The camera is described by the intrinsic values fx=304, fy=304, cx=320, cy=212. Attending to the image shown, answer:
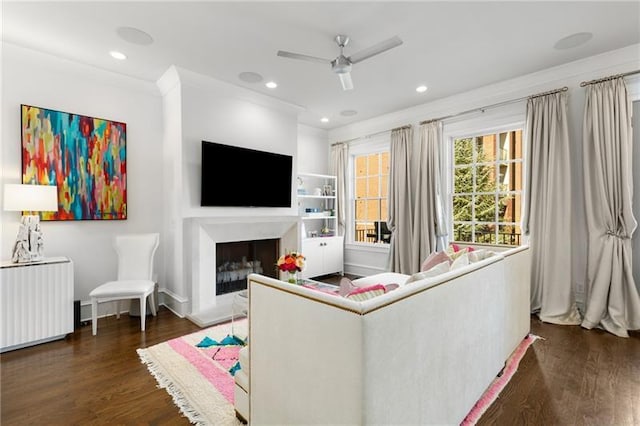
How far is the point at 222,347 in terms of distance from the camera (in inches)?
110

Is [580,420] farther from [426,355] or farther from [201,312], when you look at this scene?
[201,312]

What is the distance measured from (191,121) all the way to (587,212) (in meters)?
4.72

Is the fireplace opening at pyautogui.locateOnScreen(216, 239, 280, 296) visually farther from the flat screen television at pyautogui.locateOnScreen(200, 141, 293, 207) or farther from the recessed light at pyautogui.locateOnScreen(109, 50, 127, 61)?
the recessed light at pyautogui.locateOnScreen(109, 50, 127, 61)

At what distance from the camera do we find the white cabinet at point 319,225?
5.38 m

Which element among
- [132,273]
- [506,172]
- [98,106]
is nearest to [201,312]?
[132,273]

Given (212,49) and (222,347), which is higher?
(212,49)

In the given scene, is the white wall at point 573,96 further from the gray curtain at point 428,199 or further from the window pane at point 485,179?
the window pane at point 485,179

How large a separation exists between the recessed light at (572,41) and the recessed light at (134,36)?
404 centimetres

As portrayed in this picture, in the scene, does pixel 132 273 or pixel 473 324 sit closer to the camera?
pixel 473 324

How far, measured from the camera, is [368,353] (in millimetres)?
1072

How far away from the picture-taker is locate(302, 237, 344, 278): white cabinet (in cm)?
530

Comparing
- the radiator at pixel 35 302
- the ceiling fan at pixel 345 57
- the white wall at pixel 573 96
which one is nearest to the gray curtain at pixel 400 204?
the white wall at pixel 573 96

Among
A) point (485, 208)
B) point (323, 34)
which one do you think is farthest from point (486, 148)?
point (323, 34)

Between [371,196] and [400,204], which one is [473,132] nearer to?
[400,204]
